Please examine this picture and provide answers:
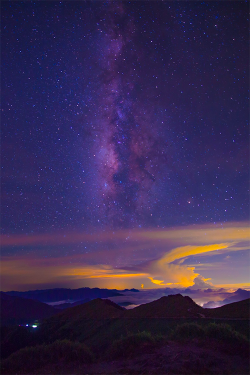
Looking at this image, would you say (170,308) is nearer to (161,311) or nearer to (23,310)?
(161,311)

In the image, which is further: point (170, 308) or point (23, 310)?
point (23, 310)

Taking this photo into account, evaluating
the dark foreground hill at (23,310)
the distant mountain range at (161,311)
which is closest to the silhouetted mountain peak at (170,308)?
the distant mountain range at (161,311)

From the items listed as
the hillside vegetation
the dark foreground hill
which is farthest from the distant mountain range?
the dark foreground hill

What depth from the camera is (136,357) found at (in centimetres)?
1336

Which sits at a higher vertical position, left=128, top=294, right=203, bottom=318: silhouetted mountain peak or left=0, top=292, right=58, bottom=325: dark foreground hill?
left=128, top=294, right=203, bottom=318: silhouetted mountain peak

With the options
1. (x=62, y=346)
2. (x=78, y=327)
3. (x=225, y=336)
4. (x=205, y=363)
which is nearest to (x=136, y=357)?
(x=205, y=363)

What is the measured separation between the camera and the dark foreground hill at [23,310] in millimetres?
78375

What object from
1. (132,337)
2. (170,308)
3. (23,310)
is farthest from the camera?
(23,310)

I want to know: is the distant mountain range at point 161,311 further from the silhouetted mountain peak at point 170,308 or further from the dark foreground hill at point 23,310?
the dark foreground hill at point 23,310

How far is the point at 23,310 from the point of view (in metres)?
83.8

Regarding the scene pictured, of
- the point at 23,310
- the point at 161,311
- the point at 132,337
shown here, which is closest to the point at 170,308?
the point at 161,311

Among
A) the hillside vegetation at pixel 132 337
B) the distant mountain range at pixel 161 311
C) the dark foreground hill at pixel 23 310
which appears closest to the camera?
the hillside vegetation at pixel 132 337

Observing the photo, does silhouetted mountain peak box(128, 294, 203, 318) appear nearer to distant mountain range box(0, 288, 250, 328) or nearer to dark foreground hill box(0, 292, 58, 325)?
distant mountain range box(0, 288, 250, 328)

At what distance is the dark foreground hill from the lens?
257ft
